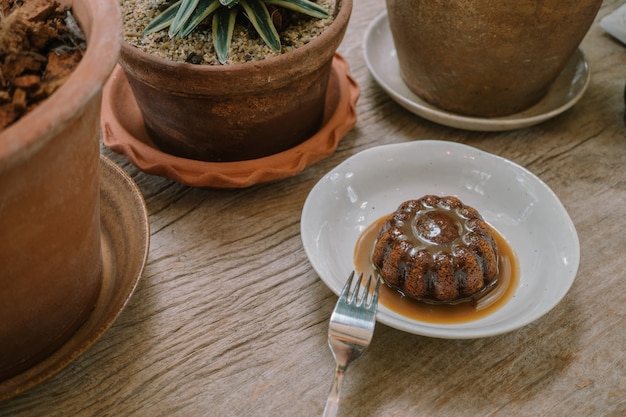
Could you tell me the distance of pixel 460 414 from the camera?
0.70m

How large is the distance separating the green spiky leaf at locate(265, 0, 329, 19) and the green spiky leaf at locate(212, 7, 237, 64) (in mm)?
62

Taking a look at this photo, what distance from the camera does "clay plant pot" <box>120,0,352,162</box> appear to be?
0.83 meters

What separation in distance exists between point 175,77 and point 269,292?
0.31 meters

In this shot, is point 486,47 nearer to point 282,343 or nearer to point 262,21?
point 262,21

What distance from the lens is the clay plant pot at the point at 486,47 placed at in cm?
92

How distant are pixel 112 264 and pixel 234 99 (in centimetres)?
28

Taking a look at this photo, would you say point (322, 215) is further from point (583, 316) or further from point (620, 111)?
point (620, 111)

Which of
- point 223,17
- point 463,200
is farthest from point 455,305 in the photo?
point 223,17

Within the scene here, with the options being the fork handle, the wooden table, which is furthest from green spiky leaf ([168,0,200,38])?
the fork handle

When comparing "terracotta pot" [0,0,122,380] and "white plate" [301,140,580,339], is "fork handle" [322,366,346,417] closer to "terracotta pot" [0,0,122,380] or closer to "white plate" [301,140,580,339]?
"white plate" [301,140,580,339]

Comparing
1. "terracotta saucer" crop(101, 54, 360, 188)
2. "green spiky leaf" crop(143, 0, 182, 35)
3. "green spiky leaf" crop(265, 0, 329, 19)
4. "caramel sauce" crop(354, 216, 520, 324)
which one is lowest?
"caramel sauce" crop(354, 216, 520, 324)

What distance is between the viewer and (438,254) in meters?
0.78

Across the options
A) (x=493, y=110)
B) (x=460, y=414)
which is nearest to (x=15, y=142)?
(x=460, y=414)

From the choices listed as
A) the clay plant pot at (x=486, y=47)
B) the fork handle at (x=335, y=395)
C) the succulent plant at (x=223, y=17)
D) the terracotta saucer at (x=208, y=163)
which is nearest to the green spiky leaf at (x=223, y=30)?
the succulent plant at (x=223, y=17)
